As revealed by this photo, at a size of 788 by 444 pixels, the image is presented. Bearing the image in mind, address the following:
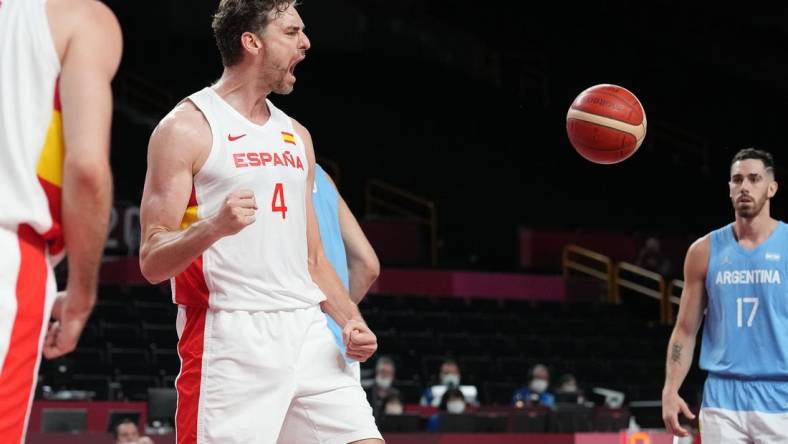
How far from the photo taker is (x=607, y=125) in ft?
21.4

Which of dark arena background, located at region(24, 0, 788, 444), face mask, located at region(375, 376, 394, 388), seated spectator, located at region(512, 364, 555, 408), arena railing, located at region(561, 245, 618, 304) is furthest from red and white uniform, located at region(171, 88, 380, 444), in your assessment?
arena railing, located at region(561, 245, 618, 304)

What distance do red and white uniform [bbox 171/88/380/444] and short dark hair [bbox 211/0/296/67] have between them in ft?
0.73

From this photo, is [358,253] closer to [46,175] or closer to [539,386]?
[46,175]

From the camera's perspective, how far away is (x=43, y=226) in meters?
2.75

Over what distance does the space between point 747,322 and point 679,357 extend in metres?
0.38

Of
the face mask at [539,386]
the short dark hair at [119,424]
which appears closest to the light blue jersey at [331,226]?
the short dark hair at [119,424]

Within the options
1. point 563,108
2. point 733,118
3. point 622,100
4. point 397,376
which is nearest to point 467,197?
point 563,108

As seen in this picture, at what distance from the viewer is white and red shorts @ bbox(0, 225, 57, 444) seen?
2707mm

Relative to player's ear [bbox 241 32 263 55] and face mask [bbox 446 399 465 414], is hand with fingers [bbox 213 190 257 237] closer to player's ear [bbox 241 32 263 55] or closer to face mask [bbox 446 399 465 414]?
player's ear [bbox 241 32 263 55]

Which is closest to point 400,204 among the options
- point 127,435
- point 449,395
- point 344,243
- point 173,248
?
point 449,395

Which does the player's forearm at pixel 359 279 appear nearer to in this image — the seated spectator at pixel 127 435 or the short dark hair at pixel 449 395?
the seated spectator at pixel 127 435

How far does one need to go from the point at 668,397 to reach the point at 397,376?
32.1 feet

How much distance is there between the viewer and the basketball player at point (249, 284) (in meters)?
3.87

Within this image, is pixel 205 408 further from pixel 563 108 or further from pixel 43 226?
pixel 563 108
